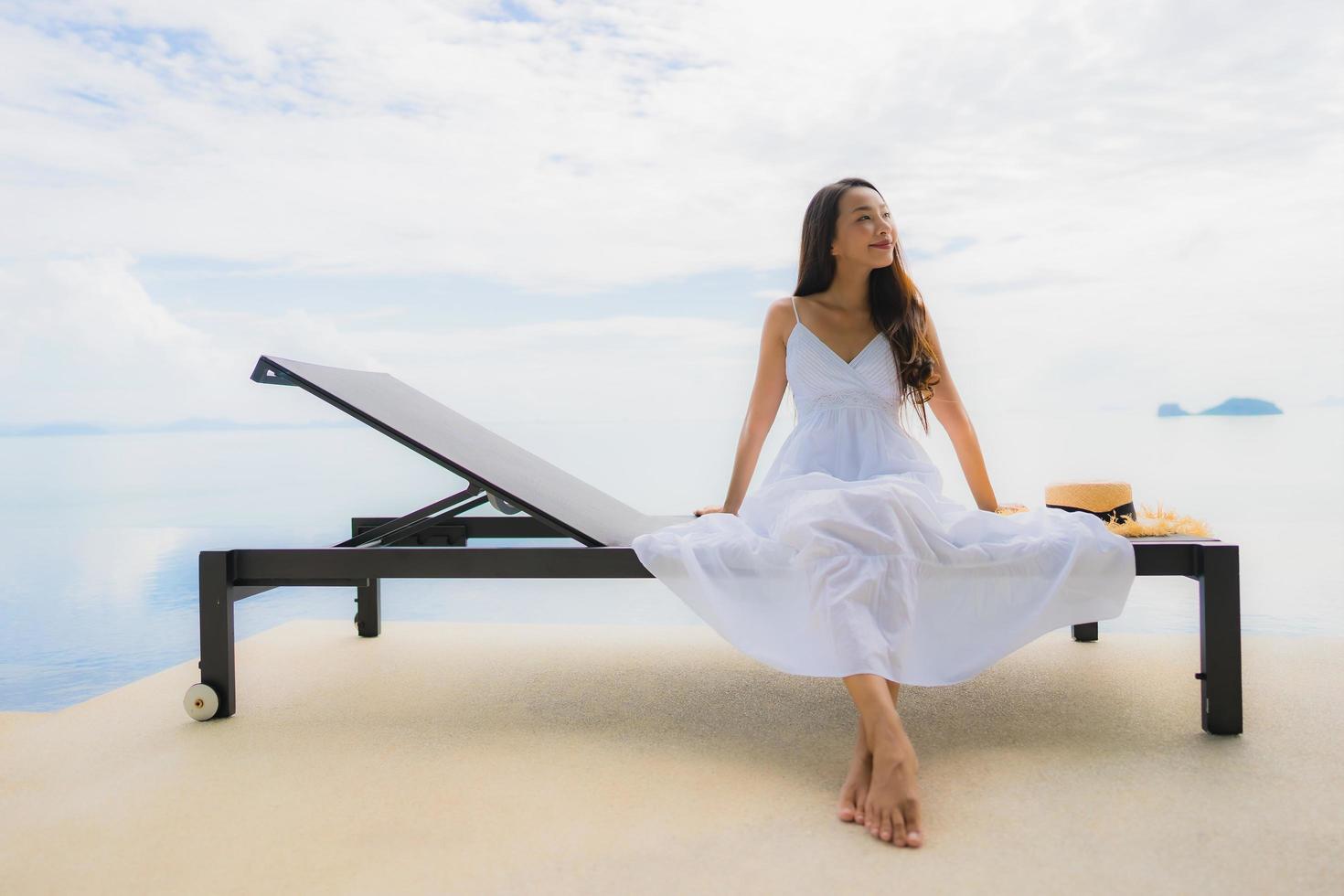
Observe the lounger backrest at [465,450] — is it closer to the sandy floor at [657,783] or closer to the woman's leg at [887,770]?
the sandy floor at [657,783]

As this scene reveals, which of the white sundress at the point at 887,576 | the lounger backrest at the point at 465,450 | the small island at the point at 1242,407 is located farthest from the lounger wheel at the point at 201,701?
the small island at the point at 1242,407

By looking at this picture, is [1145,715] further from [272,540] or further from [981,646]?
[272,540]

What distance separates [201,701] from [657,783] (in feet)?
3.96

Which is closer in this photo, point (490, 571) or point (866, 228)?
point (490, 571)

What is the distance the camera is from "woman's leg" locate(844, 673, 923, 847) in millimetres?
1541

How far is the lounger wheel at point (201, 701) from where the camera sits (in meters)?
2.28

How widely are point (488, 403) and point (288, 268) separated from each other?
248cm

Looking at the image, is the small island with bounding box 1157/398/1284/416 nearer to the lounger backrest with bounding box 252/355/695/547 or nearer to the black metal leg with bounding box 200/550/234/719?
the lounger backrest with bounding box 252/355/695/547

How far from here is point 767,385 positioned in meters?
2.57

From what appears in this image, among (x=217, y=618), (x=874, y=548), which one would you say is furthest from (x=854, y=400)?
(x=217, y=618)

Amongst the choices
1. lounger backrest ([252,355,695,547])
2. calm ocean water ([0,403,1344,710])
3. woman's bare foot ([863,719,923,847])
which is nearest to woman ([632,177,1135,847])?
woman's bare foot ([863,719,923,847])

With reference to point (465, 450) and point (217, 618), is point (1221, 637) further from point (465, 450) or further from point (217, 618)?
point (217, 618)

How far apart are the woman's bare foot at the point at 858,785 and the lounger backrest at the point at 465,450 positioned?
743 mm

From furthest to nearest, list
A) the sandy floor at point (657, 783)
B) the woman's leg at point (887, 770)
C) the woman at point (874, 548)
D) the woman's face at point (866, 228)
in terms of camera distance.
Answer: the woman's face at point (866, 228), the woman at point (874, 548), the woman's leg at point (887, 770), the sandy floor at point (657, 783)
